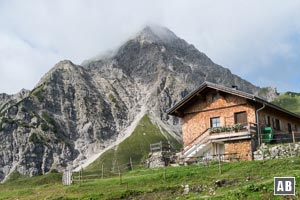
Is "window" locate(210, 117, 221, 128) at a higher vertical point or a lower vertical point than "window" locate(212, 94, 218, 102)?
lower

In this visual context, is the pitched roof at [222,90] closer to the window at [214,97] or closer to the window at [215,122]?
the window at [214,97]

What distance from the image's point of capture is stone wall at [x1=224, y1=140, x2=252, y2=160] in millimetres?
44938

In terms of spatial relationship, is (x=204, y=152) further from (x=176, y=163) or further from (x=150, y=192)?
(x=150, y=192)

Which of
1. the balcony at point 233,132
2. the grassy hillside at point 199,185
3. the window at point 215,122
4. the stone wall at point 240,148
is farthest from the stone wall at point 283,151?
the window at point 215,122

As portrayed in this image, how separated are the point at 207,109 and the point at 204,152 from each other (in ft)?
18.0

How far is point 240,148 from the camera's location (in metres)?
46.0

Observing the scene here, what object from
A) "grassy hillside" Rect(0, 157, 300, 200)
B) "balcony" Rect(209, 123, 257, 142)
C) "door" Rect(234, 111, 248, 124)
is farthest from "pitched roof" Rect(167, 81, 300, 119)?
"grassy hillside" Rect(0, 157, 300, 200)

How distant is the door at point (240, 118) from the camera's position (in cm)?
4922

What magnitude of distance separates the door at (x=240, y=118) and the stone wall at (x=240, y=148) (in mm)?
3314

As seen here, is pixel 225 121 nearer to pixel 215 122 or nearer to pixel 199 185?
pixel 215 122

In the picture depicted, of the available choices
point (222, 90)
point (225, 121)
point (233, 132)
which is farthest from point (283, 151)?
point (222, 90)

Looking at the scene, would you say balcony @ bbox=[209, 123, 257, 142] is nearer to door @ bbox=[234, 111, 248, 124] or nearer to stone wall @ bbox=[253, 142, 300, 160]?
door @ bbox=[234, 111, 248, 124]

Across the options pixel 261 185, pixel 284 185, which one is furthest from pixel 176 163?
pixel 284 185

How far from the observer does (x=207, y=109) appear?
52.3m
